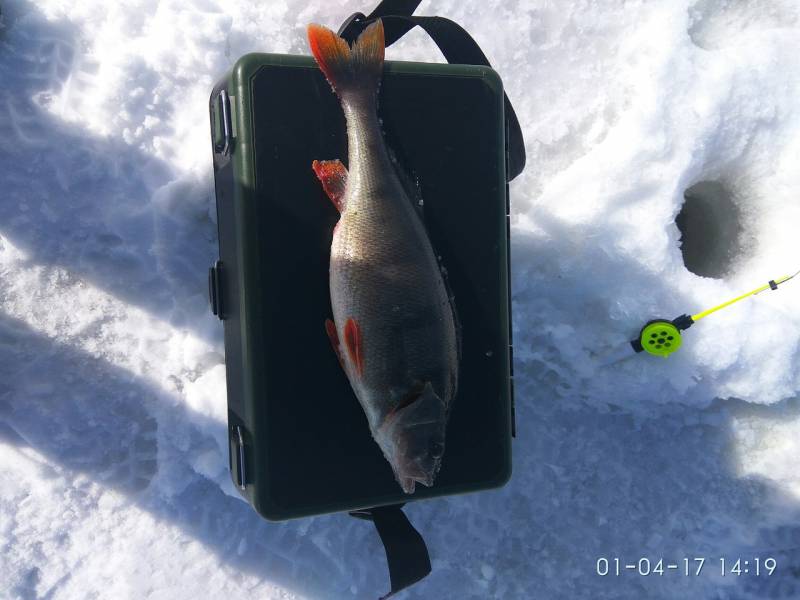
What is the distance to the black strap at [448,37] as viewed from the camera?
1.81m

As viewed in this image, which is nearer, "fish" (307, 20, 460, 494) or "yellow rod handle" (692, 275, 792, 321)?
"fish" (307, 20, 460, 494)

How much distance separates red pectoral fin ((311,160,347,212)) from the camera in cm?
155

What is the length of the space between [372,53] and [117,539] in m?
1.83

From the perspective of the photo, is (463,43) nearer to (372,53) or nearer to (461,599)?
(372,53)

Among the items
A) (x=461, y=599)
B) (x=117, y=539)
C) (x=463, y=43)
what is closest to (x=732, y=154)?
(x=463, y=43)

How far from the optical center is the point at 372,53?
158cm

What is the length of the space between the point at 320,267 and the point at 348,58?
545mm

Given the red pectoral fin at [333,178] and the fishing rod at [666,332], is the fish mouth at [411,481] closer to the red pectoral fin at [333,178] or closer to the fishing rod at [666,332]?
the red pectoral fin at [333,178]
